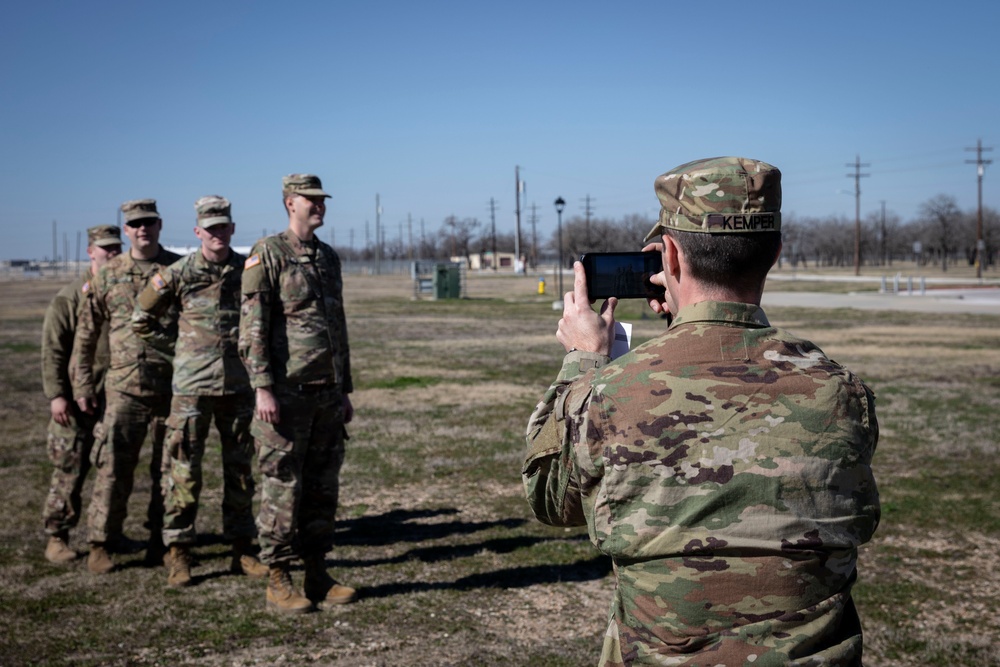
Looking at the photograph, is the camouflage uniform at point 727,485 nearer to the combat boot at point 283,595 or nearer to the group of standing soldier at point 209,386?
the group of standing soldier at point 209,386

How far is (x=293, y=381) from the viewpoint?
4.90m

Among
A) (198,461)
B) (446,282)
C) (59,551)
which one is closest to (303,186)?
(198,461)

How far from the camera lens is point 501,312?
31.5 m

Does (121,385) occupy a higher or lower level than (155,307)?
lower

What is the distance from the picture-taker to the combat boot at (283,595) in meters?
5.00

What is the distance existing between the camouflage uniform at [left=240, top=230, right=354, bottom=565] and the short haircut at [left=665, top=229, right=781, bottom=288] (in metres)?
3.35

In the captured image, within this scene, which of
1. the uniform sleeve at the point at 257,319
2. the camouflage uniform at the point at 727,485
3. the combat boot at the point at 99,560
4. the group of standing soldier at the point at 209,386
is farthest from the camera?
the combat boot at the point at 99,560

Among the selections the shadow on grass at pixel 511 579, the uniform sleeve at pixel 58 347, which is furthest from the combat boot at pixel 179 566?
the uniform sleeve at pixel 58 347

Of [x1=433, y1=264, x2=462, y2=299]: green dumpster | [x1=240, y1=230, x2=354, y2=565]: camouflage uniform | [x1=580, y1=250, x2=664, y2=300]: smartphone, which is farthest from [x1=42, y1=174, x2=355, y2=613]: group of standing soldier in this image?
[x1=433, y1=264, x2=462, y2=299]: green dumpster

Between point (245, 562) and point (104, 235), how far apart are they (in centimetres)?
259

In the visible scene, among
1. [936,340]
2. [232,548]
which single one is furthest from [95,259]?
[936,340]

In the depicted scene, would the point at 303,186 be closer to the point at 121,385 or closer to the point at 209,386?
the point at 209,386

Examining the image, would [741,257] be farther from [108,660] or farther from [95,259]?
[95,259]

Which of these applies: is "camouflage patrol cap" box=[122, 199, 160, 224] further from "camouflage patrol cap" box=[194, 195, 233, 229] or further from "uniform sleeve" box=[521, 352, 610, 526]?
"uniform sleeve" box=[521, 352, 610, 526]
